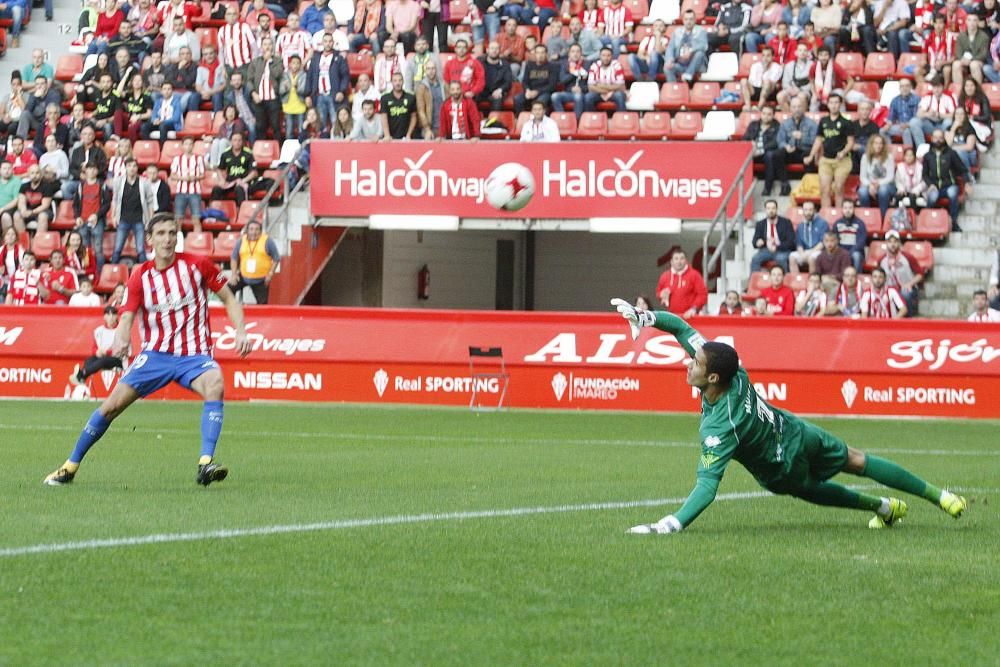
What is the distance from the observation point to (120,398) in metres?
11.6

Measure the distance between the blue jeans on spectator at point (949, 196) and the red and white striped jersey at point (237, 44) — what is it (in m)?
12.3

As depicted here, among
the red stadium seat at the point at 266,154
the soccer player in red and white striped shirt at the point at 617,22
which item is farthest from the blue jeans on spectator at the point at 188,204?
the soccer player in red and white striped shirt at the point at 617,22

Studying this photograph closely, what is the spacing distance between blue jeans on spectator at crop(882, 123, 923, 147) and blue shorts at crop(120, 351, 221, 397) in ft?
54.8

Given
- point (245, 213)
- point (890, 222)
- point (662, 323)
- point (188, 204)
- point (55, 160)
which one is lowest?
point (245, 213)

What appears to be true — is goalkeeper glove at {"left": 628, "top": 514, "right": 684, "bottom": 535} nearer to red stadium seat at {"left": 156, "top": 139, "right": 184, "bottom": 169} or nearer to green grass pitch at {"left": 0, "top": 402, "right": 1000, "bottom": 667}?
green grass pitch at {"left": 0, "top": 402, "right": 1000, "bottom": 667}

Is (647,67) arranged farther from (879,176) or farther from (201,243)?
(201,243)

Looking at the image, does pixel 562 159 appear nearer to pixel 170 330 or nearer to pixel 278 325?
pixel 278 325

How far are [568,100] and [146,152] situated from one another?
7.56 meters

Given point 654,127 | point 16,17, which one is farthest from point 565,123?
point 16,17

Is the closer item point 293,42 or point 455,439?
point 455,439

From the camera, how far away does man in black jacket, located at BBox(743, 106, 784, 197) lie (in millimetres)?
27109

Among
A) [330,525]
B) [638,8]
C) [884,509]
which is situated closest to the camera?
[330,525]

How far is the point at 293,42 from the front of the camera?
30500mm

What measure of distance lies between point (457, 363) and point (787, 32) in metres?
8.51
